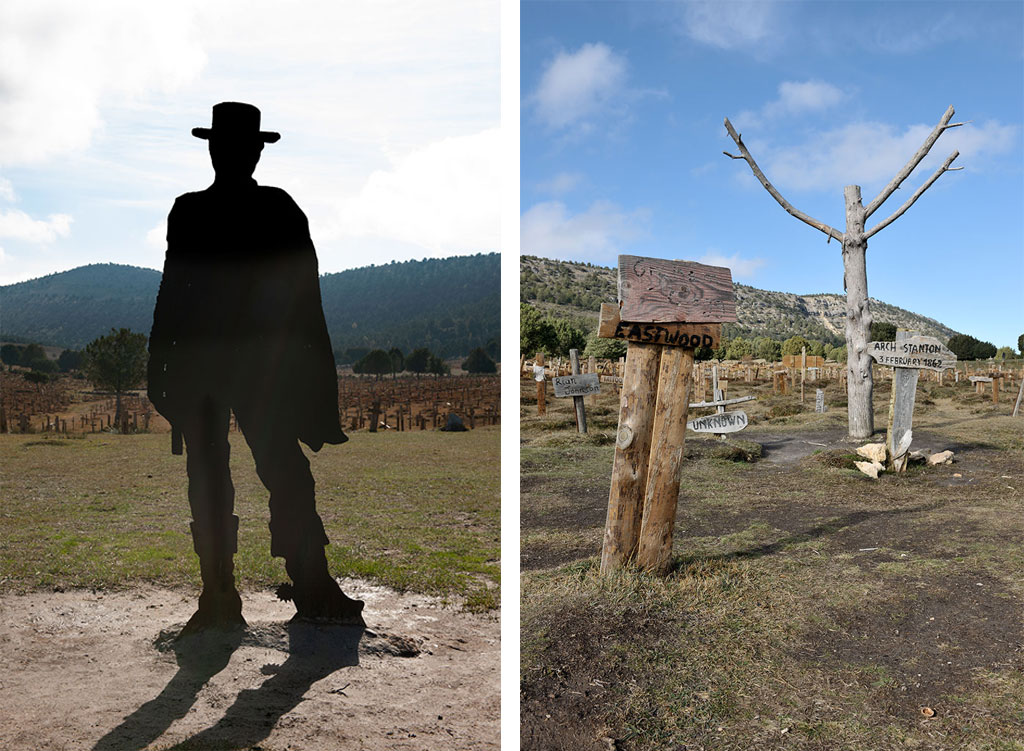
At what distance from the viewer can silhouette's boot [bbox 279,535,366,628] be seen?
11.2 ft

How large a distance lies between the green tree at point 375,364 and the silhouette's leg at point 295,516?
361 inches

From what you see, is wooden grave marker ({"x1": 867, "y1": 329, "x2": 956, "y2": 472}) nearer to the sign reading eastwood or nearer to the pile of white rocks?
the sign reading eastwood

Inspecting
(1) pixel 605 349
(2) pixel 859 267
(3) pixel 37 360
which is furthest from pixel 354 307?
(1) pixel 605 349

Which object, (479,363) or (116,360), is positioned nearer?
(116,360)

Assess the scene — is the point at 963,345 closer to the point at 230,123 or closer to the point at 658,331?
the point at 658,331

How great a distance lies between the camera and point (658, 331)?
351cm

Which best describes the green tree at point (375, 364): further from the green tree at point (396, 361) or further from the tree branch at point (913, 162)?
the tree branch at point (913, 162)

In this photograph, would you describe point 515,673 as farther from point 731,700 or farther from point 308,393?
point 308,393

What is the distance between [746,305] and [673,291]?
210 feet

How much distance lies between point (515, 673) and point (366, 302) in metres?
13.8

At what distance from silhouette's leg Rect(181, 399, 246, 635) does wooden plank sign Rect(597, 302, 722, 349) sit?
205cm

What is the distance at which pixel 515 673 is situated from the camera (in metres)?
1.42

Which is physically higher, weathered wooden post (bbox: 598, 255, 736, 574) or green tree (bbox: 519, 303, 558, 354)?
green tree (bbox: 519, 303, 558, 354)

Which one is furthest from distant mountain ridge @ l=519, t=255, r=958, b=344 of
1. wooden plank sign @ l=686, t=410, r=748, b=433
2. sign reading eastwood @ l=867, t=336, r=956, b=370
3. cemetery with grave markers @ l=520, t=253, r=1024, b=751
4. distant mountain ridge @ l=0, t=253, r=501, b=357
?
cemetery with grave markers @ l=520, t=253, r=1024, b=751
